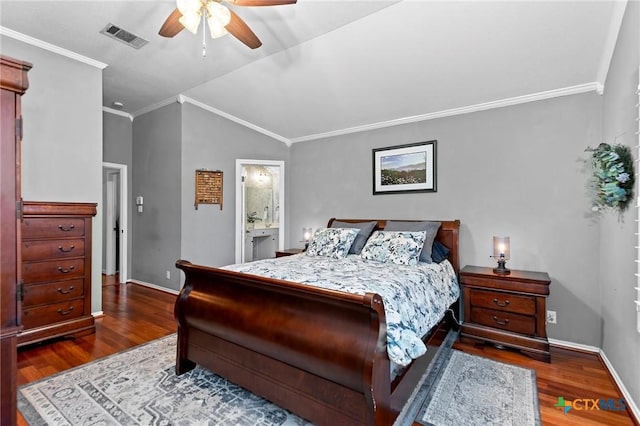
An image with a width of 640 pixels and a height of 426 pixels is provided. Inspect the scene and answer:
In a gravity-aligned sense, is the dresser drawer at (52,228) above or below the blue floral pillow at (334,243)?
above

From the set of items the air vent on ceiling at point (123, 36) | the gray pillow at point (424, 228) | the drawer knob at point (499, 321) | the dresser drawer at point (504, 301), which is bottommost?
the drawer knob at point (499, 321)

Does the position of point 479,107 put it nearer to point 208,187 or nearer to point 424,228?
point 424,228

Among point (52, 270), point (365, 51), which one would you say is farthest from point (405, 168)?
point (52, 270)

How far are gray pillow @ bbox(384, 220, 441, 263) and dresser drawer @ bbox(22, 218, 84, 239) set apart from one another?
3.26 metres

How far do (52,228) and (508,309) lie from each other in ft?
14.1

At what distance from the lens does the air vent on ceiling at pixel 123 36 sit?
293 cm

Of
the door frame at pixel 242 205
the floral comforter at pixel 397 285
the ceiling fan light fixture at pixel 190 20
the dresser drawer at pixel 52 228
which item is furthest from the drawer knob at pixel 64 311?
the ceiling fan light fixture at pixel 190 20

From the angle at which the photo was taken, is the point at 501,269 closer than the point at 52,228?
No

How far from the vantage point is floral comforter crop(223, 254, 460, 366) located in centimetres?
167

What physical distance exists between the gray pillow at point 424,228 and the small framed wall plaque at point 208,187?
2.62 meters

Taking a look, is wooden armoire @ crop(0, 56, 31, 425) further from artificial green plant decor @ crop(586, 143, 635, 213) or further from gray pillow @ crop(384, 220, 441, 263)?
artificial green plant decor @ crop(586, 143, 635, 213)

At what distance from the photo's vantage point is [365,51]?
2.88 m

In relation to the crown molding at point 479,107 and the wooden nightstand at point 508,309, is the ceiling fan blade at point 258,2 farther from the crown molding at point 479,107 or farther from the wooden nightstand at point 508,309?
the wooden nightstand at point 508,309

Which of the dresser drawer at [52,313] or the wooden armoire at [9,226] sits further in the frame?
the dresser drawer at [52,313]
